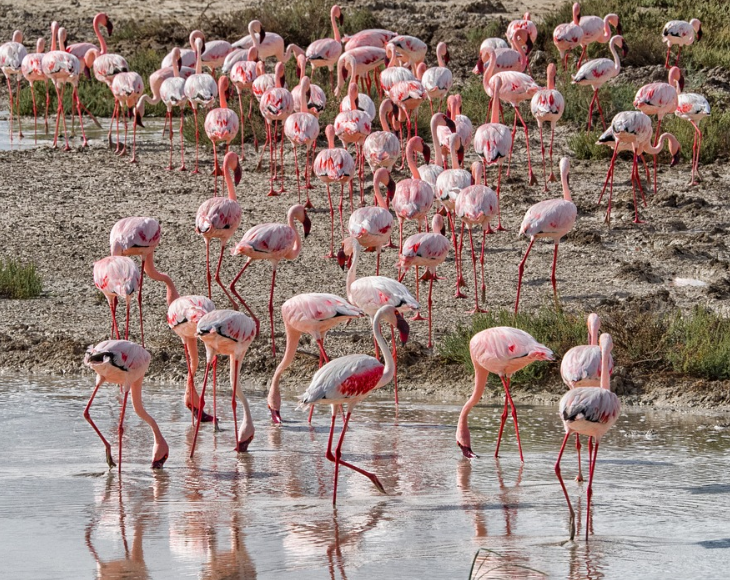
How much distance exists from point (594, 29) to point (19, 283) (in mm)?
9180

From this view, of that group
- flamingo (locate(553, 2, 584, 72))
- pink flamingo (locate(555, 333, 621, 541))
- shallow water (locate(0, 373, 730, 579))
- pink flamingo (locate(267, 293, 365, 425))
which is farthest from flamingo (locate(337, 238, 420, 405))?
flamingo (locate(553, 2, 584, 72))

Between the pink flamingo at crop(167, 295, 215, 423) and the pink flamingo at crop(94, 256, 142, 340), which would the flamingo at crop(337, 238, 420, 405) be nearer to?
the pink flamingo at crop(167, 295, 215, 423)

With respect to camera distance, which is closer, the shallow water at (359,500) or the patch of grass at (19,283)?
the shallow water at (359,500)

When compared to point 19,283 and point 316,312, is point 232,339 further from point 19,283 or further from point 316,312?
point 19,283

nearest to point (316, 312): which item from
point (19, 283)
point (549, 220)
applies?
point (549, 220)

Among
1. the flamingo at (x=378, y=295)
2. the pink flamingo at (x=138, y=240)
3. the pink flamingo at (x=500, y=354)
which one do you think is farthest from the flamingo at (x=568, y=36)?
the pink flamingo at (x=500, y=354)

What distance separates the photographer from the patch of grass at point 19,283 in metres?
9.98

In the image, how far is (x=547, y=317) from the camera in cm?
873

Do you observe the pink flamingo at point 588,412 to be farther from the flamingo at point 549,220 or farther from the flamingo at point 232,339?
the flamingo at point 549,220

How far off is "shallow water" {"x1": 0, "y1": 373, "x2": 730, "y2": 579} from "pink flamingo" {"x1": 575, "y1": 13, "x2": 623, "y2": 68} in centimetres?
963

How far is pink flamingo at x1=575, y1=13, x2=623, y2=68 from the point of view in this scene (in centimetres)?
1667

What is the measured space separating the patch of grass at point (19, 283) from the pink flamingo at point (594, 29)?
873 centimetres

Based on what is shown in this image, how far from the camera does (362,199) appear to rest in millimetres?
12375

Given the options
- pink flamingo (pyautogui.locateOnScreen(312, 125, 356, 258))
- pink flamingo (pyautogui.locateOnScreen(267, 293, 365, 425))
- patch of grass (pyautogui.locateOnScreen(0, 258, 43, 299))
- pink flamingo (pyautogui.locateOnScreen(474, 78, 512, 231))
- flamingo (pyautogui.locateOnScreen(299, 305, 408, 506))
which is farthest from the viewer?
pink flamingo (pyautogui.locateOnScreen(312, 125, 356, 258))
